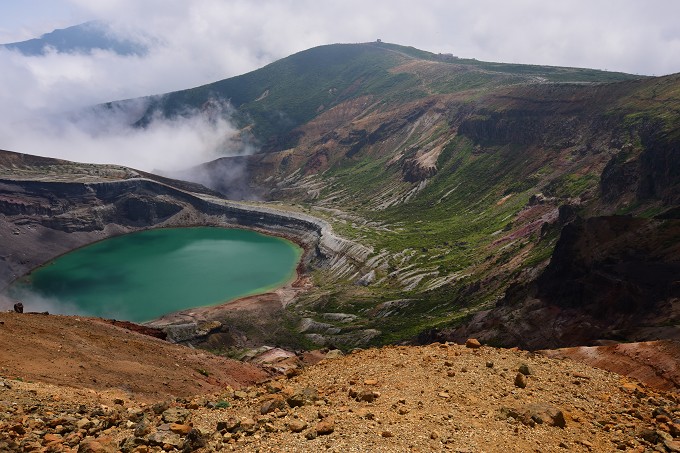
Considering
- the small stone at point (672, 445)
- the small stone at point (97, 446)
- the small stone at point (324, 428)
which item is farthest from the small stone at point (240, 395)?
the small stone at point (672, 445)

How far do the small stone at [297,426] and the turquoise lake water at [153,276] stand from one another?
112 meters

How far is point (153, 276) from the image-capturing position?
154375mm

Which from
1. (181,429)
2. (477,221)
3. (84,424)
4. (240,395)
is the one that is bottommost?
(181,429)

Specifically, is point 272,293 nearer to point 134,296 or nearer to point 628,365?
point 134,296

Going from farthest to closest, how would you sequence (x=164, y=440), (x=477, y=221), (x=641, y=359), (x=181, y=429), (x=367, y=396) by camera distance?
1. (x=477, y=221)
2. (x=641, y=359)
3. (x=367, y=396)
4. (x=181, y=429)
5. (x=164, y=440)

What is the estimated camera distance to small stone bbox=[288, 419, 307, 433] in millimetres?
18656

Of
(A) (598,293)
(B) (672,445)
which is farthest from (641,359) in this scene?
(A) (598,293)

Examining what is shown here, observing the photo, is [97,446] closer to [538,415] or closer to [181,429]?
[181,429]

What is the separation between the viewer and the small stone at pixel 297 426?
734 inches

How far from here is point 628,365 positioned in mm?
28750

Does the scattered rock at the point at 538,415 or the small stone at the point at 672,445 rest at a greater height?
the scattered rock at the point at 538,415

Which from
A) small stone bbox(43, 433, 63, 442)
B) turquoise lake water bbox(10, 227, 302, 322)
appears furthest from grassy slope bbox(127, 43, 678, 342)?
small stone bbox(43, 433, 63, 442)

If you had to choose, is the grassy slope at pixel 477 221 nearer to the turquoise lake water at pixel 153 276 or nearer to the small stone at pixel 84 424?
the turquoise lake water at pixel 153 276

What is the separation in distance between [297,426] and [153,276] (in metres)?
148
